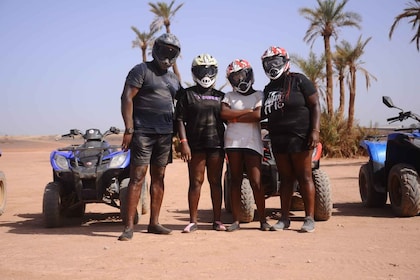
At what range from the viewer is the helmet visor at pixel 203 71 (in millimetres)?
6105

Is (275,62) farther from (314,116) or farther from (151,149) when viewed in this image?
(151,149)

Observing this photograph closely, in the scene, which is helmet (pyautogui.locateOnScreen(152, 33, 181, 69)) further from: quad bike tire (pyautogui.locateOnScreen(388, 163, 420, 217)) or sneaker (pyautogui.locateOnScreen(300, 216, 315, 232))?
quad bike tire (pyautogui.locateOnScreen(388, 163, 420, 217))

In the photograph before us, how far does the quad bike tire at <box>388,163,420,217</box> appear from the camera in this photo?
664 centimetres

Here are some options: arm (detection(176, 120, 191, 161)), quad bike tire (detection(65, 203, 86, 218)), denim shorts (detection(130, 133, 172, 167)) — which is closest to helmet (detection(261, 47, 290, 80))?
arm (detection(176, 120, 191, 161))

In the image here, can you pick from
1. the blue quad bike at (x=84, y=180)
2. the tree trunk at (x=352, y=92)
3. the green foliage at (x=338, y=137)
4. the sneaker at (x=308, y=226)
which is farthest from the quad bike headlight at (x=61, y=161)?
the tree trunk at (x=352, y=92)

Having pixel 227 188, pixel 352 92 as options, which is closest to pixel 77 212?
pixel 227 188

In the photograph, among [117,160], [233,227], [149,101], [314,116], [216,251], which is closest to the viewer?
[216,251]

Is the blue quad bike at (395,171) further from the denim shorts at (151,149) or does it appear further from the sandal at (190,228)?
the denim shorts at (151,149)

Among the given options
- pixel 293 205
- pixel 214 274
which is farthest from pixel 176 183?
pixel 214 274

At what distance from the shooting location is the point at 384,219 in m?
6.90

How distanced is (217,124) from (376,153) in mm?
3318

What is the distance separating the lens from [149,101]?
5.85 metres

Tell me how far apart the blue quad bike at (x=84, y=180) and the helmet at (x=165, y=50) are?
164 centimetres

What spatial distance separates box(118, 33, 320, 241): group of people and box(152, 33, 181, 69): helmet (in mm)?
12
